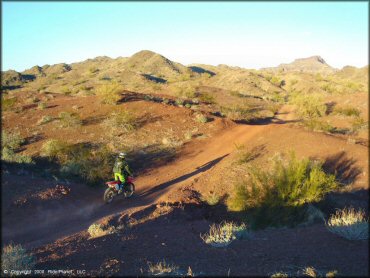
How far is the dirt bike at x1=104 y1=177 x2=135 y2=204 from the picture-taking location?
498 inches

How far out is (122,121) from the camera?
2100 centimetres

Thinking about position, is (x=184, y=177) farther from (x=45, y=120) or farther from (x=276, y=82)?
(x=276, y=82)

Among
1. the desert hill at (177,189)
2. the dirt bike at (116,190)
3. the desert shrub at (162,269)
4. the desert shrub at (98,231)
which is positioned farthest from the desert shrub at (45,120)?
the desert shrub at (162,269)

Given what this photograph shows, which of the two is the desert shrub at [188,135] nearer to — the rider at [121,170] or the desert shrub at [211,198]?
the desert shrub at [211,198]

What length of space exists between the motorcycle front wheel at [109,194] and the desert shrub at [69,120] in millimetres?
8932

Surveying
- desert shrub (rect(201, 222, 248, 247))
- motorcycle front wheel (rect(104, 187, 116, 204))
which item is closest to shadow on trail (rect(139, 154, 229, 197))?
motorcycle front wheel (rect(104, 187, 116, 204))

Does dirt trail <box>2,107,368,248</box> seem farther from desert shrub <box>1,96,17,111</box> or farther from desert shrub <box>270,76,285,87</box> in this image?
desert shrub <box>270,76,285,87</box>

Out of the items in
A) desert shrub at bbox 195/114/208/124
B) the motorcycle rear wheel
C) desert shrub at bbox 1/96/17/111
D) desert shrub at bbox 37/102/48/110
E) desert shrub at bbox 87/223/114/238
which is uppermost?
desert shrub at bbox 1/96/17/111

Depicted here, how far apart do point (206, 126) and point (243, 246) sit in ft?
48.9

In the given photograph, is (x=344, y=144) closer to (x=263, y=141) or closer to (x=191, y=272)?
(x=263, y=141)

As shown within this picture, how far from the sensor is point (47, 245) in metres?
8.50

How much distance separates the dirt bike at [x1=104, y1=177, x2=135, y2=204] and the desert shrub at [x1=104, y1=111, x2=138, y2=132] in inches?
292

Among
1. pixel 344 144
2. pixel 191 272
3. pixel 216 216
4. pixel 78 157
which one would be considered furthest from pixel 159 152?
pixel 191 272

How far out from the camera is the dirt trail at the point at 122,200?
1015 centimetres
